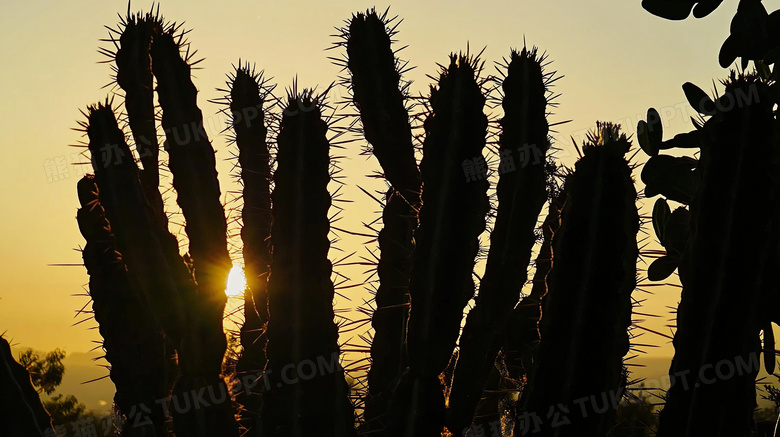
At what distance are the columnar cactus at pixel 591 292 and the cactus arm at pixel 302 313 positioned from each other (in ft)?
3.40

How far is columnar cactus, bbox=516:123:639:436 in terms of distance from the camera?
10.5ft

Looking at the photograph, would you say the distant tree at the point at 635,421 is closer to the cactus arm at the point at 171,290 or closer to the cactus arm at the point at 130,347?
the cactus arm at the point at 171,290

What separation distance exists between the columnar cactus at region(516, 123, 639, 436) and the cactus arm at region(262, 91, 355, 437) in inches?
40.8

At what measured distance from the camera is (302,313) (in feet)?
11.8

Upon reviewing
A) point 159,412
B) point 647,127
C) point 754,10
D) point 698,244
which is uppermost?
point 754,10

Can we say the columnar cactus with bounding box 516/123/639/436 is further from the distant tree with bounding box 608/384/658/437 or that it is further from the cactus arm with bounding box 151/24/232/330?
the cactus arm with bounding box 151/24/232/330

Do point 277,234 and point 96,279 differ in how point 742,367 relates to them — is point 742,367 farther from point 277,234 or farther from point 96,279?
point 96,279

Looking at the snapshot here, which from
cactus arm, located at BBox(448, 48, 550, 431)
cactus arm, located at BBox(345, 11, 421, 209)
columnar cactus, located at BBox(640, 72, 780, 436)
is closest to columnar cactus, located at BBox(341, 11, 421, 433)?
cactus arm, located at BBox(345, 11, 421, 209)

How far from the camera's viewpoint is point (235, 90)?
17.3 ft

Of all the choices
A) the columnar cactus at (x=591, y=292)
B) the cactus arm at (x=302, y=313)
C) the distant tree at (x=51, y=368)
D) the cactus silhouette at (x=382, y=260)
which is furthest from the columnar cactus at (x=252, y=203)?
the distant tree at (x=51, y=368)

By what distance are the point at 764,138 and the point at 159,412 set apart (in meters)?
3.49

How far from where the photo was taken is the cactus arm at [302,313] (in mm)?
3594

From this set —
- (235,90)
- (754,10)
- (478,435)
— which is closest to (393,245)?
(478,435)

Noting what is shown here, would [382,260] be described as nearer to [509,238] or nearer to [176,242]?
[509,238]
